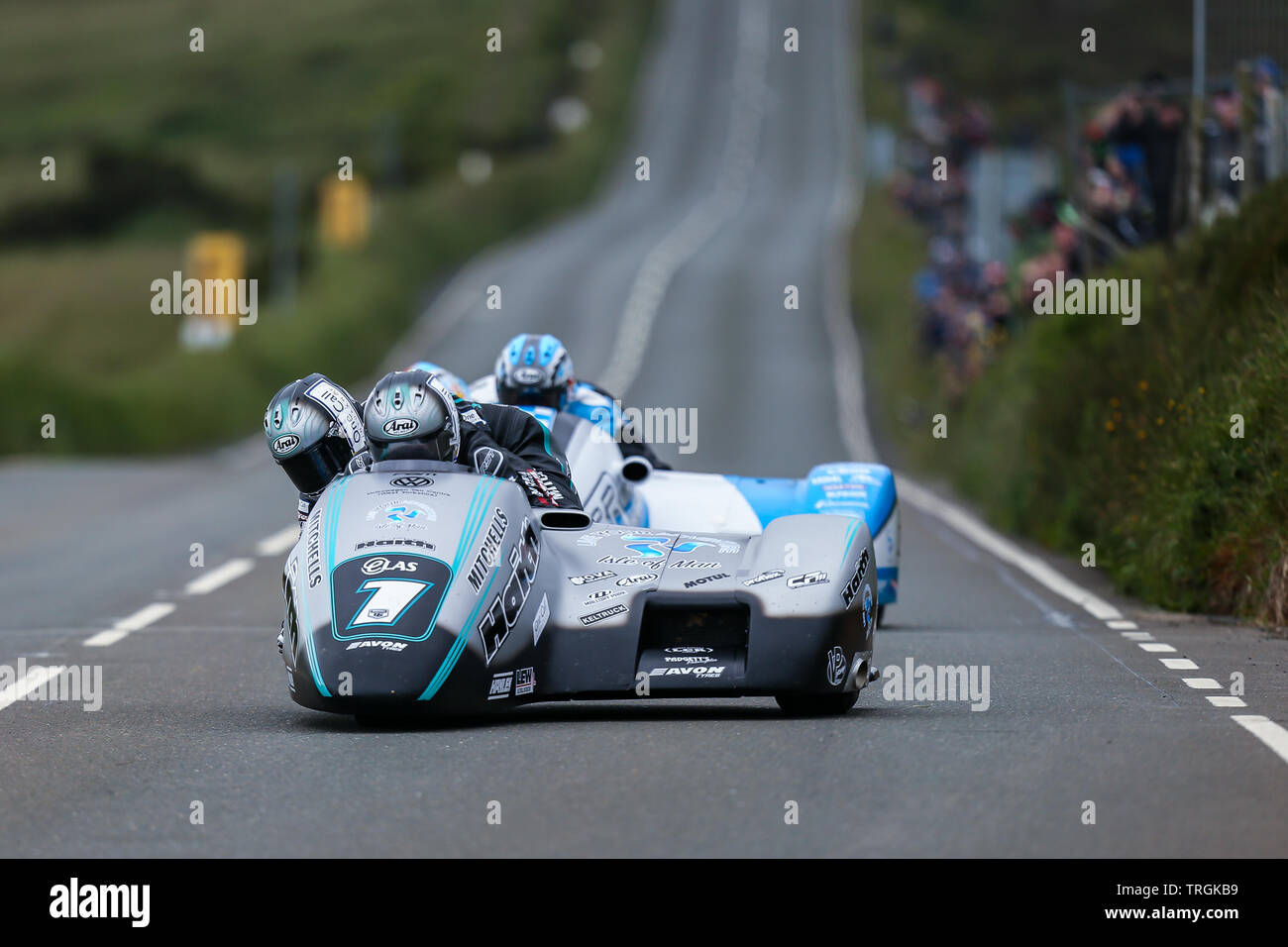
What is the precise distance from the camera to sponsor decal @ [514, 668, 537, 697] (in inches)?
378

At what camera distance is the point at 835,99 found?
85.2 meters

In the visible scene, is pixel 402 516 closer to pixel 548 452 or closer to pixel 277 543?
pixel 548 452

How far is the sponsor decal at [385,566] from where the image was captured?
9.30 meters

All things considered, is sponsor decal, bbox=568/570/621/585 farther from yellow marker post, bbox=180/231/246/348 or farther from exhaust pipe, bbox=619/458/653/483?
yellow marker post, bbox=180/231/246/348

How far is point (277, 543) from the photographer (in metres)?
21.6

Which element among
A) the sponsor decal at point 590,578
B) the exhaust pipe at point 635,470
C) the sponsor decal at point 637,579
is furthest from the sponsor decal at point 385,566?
the exhaust pipe at point 635,470

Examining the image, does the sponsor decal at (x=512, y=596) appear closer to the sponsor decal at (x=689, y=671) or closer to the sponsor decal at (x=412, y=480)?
the sponsor decal at (x=412, y=480)

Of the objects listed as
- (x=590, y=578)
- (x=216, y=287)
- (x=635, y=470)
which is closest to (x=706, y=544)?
(x=590, y=578)

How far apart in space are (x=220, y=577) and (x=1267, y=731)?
10996 millimetres

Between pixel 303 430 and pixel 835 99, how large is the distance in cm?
7658

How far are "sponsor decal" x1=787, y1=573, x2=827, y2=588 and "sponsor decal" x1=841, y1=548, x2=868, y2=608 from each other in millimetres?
108
